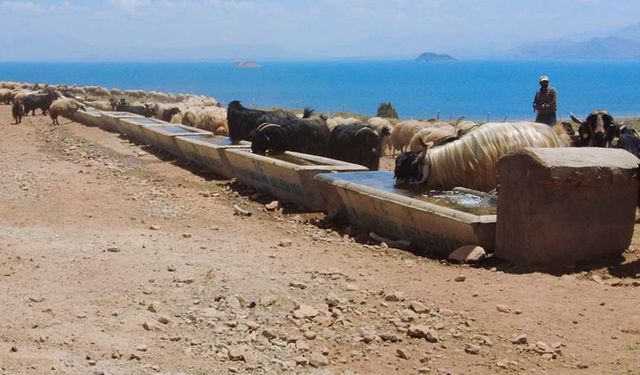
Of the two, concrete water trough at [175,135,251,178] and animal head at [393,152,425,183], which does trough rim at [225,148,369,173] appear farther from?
animal head at [393,152,425,183]

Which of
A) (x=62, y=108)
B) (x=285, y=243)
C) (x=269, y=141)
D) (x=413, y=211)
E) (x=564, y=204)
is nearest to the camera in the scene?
(x=564, y=204)

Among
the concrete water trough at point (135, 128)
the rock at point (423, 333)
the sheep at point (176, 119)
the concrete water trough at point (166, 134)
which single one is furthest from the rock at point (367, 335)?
the sheep at point (176, 119)

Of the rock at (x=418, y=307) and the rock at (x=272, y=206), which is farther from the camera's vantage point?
the rock at (x=272, y=206)

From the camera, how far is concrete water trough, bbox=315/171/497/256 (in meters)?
8.89

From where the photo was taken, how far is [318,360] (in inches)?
243

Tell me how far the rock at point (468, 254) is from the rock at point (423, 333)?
6.81ft

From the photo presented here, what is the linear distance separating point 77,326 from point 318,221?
5460mm

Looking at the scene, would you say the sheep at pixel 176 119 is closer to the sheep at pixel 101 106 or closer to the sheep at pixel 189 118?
the sheep at pixel 189 118

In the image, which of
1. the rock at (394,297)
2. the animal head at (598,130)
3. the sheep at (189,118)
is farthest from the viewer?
the sheep at (189,118)

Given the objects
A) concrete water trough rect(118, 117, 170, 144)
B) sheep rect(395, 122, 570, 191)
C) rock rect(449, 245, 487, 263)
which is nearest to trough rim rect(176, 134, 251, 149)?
concrete water trough rect(118, 117, 170, 144)

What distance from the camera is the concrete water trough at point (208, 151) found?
16375 mm

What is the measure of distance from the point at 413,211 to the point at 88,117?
24066 mm

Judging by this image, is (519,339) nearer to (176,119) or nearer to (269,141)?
(269,141)

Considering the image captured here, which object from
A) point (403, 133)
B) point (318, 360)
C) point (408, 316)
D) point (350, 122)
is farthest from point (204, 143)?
point (318, 360)
